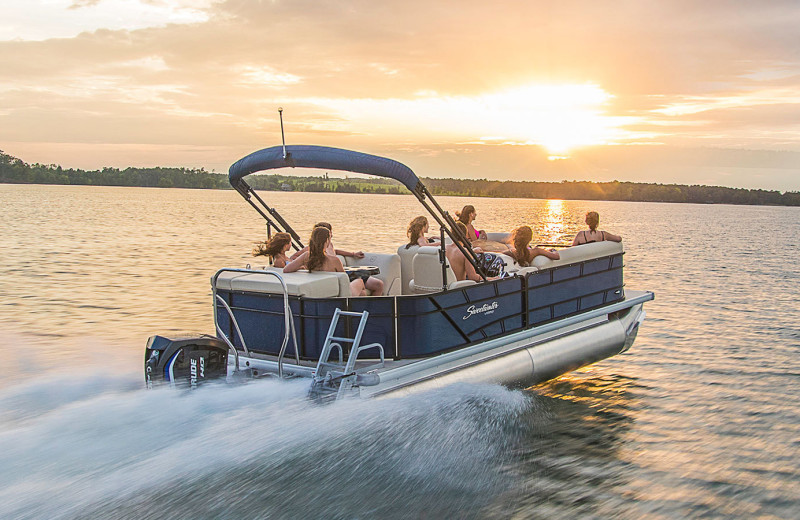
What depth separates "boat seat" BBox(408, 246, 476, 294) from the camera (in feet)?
22.1

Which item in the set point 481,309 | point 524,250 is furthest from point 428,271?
point 524,250

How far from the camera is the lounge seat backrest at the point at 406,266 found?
24.0ft

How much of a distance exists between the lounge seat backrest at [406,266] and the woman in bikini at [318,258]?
46.5 inches

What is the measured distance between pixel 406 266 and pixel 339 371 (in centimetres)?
220

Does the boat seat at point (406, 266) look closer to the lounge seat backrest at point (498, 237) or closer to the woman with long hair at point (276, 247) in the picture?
the woman with long hair at point (276, 247)

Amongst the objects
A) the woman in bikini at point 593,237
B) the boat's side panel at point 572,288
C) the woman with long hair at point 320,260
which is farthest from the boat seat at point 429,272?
the woman in bikini at point 593,237

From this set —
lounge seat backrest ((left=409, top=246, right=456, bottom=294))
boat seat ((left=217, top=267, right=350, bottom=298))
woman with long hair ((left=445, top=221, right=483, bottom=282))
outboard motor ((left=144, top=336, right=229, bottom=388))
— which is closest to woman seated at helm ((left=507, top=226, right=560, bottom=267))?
woman with long hair ((left=445, top=221, right=483, bottom=282))

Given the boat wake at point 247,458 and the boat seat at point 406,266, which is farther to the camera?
the boat seat at point 406,266

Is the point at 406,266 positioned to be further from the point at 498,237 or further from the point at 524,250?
the point at 498,237

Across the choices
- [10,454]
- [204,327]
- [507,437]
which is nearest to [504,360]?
[507,437]

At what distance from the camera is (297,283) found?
5609 millimetres

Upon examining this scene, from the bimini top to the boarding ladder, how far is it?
1172mm

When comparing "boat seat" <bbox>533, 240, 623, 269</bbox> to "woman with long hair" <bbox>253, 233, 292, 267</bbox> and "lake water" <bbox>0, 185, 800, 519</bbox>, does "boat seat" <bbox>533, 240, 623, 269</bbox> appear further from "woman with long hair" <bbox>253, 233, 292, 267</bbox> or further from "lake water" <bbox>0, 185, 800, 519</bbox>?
"woman with long hair" <bbox>253, 233, 292, 267</bbox>

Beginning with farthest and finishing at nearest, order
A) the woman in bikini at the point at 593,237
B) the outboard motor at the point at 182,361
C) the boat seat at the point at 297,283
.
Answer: the woman in bikini at the point at 593,237 < the boat seat at the point at 297,283 < the outboard motor at the point at 182,361
